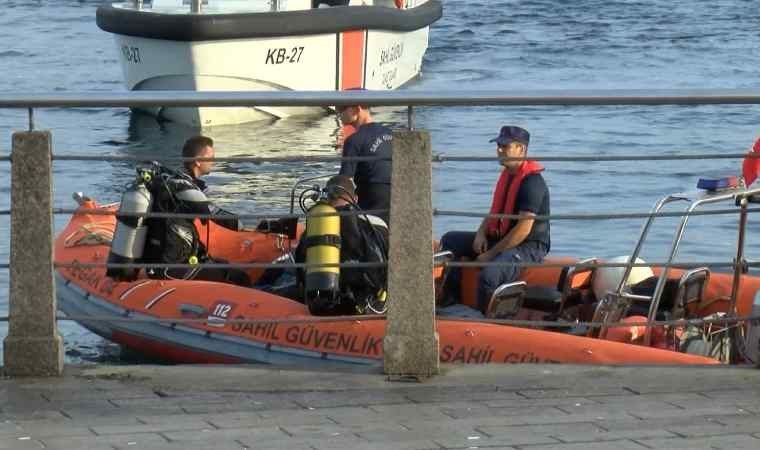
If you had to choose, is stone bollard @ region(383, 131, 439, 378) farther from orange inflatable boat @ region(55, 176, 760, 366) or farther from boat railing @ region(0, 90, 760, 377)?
orange inflatable boat @ region(55, 176, 760, 366)

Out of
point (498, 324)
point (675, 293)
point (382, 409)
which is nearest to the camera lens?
point (382, 409)

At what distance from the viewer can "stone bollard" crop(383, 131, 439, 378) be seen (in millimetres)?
5652

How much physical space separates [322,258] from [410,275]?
2.46m

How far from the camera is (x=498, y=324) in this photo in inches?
299

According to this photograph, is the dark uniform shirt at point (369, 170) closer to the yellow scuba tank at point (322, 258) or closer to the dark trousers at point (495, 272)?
the dark trousers at point (495, 272)

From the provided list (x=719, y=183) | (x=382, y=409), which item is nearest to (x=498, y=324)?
(x=719, y=183)

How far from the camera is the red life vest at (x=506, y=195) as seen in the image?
9.51 m

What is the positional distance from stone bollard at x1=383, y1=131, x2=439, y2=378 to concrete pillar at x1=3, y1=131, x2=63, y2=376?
3.97ft

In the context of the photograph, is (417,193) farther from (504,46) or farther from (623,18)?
(623,18)

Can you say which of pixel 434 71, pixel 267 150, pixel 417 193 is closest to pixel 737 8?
pixel 434 71

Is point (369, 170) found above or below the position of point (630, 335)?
above

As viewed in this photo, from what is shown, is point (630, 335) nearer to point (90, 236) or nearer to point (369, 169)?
point (369, 169)

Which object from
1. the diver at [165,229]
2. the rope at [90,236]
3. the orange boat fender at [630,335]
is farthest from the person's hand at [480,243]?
the rope at [90,236]

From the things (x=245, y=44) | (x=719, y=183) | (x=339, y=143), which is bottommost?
(x=339, y=143)
